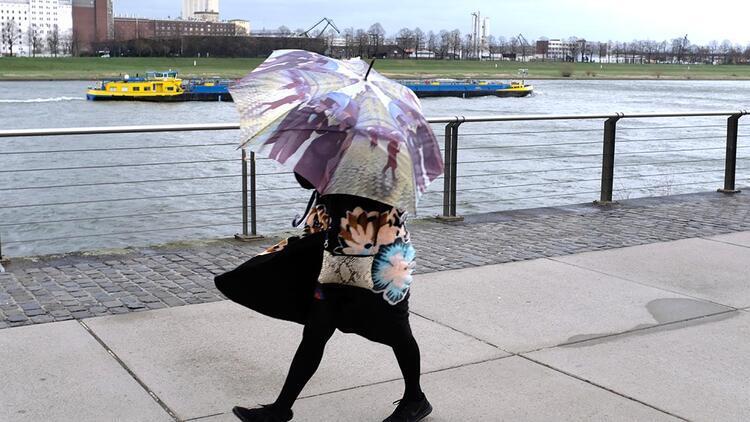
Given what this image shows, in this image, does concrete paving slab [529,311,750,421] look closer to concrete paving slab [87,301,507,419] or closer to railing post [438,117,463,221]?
concrete paving slab [87,301,507,419]

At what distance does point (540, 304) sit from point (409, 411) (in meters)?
2.25

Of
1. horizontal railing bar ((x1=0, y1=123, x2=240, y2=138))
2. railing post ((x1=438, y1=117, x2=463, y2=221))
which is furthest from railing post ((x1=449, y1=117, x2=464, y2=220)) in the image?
horizontal railing bar ((x1=0, y1=123, x2=240, y2=138))

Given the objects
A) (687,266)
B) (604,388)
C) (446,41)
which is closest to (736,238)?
(687,266)

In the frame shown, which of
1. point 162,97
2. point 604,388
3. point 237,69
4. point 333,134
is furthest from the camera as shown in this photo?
point 237,69

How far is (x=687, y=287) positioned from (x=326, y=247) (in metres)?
3.72

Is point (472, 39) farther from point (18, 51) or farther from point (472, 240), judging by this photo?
point (472, 240)

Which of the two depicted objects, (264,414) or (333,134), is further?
(264,414)

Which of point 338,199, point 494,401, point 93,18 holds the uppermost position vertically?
point 93,18

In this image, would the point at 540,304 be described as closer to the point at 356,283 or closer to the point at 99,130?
the point at 356,283

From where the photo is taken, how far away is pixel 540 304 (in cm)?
618

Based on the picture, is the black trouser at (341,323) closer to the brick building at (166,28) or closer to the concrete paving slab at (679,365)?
the concrete paving slab at (679,365)

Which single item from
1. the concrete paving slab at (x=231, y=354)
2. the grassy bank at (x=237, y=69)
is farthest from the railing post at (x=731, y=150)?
the grassy bank at (x=237, y=69)

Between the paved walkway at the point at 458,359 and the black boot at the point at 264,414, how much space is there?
13cm

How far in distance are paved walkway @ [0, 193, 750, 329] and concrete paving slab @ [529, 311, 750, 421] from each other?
201 centimetres
